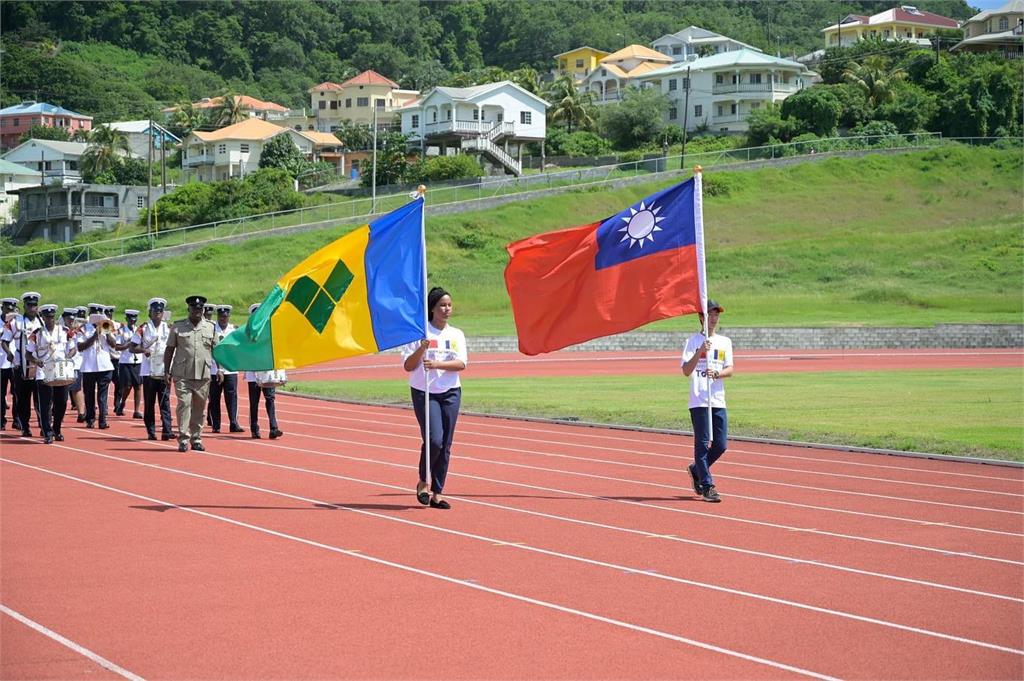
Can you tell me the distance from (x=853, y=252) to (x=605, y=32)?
376 feet

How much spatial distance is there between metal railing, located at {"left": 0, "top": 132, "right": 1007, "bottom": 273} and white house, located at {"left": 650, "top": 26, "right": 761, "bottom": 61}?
2425 inches

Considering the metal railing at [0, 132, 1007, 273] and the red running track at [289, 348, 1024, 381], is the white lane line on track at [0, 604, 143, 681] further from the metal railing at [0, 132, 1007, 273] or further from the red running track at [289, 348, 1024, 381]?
the metal railing at [0, 132, 1007, 273]

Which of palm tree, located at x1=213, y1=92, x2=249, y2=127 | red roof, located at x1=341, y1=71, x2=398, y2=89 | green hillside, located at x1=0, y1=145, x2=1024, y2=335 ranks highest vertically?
red roof, located at x1=341, y1=71, x2=398, y2=89

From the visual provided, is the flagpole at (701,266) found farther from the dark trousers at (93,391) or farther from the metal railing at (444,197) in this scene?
the metal railing at (444,197)

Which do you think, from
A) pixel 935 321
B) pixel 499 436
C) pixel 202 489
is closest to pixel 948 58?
pixel 935 321

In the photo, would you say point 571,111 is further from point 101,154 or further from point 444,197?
point 101,154

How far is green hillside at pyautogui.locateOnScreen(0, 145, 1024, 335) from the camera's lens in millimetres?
55375

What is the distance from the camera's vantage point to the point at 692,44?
153m

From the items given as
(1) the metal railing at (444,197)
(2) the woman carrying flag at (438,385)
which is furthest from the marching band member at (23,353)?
(1) the metal railing at (444,197)

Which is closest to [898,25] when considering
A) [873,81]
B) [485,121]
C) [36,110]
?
[873,81]

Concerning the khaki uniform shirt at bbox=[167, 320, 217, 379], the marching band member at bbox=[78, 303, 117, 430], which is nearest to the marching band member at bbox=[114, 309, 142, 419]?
the marching band member at bbox=[78, 303, 117, 430]

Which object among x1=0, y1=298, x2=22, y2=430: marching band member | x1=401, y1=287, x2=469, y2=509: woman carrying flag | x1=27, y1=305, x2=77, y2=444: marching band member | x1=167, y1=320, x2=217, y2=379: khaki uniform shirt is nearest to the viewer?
x1=401, y1=287, x2=469, y2=509: woman carrying flag

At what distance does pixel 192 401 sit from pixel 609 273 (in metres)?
7.56

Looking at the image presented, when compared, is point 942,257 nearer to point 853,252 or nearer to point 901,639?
point 853,252
